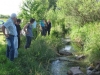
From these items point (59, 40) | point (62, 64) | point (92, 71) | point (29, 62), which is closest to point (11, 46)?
point (29, 62)

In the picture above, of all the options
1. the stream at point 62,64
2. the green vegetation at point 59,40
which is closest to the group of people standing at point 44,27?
the green vegetation at point 59,40

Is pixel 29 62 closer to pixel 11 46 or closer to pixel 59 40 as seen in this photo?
pixel 11 46

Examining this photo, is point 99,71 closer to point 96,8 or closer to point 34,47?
point 34,47

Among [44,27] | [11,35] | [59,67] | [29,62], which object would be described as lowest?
[59,67]

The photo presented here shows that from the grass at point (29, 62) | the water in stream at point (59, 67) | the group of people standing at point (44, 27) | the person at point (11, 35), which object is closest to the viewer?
the grass at point (29, 62)

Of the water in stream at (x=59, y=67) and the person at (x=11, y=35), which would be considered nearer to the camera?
the person at (x=11, y=35)

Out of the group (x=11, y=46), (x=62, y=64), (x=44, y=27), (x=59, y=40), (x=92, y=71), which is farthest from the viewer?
(x=44, y=27)

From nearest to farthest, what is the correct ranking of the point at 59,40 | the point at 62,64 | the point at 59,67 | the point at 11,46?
the point at 11,46, the point at 59,67, the point at 62,64, the point at 59,40

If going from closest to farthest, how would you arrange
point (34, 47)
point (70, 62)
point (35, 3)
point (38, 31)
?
point (34, 47) < point (70, 62) < point (38, 31) < point (35, 3)

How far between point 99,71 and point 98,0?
11.2 meters

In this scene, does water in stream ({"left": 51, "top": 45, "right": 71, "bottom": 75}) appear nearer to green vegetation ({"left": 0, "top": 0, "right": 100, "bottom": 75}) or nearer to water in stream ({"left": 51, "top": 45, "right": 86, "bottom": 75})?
water in stream ({"left": 51, "top": 45, "right": 86, "bottom": 75})

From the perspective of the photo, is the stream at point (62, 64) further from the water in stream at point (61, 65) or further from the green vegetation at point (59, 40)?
the green vegetation at point (59, 40)

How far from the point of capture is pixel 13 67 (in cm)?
897

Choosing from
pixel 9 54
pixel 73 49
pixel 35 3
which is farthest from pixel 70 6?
pixel 9 54
